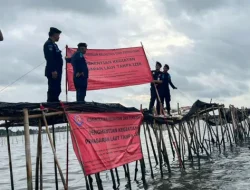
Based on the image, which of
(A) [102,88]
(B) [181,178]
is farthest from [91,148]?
(B) [181,178]

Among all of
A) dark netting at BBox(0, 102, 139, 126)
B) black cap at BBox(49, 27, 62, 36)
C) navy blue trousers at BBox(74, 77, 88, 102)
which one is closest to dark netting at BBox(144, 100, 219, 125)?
dark netting at BBox(0, 102, 139, 126)

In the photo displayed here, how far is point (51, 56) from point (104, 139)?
251 centimetres

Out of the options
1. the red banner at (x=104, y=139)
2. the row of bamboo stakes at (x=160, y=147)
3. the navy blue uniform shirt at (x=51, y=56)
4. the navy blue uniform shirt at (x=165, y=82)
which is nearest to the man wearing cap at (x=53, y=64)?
the navy blue uniform shirt at (x=51, y=56)

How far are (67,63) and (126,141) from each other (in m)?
3.75

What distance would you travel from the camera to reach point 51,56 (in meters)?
8.91

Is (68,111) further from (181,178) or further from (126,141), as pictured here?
(181,178)

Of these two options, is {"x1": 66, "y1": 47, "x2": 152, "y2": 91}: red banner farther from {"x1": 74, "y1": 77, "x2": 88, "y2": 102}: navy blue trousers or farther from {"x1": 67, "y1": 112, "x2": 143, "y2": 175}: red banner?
{"x1": 67, "y1": 112, "x2": 143, "y2": 175}: red banner

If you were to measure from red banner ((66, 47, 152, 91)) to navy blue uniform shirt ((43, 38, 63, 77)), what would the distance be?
7.64 ft

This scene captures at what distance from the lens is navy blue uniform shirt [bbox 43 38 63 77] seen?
889 cm

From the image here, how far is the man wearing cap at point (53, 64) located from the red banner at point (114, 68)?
2.17 metres

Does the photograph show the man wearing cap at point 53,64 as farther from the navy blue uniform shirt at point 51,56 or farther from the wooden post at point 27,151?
the wooden post at point 27,151

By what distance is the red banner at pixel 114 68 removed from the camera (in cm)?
1167

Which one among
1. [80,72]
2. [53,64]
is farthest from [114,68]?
[53,64]

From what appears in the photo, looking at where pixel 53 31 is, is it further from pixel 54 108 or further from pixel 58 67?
pixel 54 108
